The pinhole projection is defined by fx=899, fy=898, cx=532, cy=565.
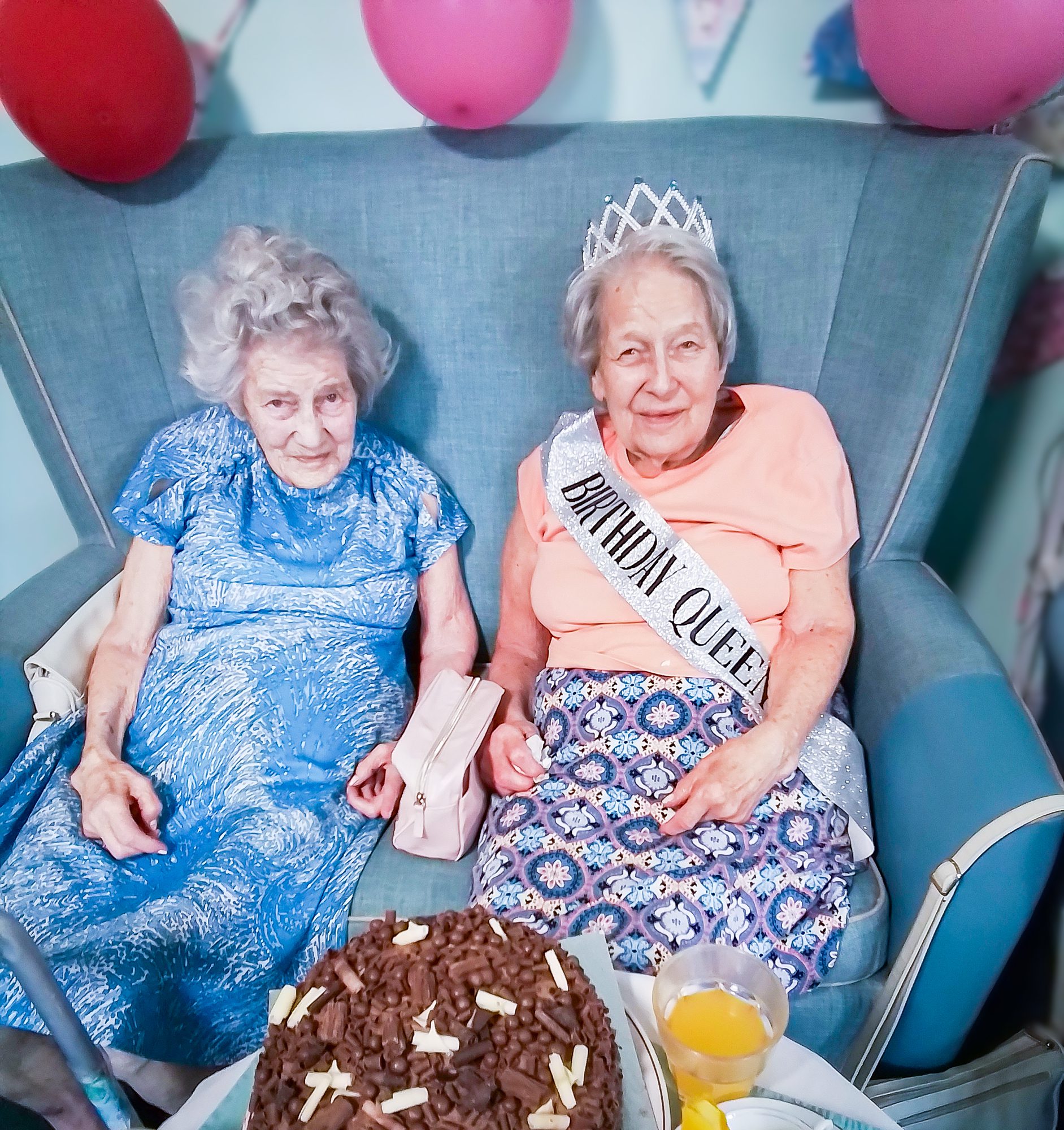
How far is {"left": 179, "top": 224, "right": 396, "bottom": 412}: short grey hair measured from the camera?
1373 millimetres

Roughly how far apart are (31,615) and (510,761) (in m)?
0.82

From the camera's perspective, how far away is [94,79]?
1335 mm

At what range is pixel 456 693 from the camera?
1356mm

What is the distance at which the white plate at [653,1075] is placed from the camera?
31.7 inches

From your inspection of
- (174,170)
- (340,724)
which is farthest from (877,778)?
(174,170)

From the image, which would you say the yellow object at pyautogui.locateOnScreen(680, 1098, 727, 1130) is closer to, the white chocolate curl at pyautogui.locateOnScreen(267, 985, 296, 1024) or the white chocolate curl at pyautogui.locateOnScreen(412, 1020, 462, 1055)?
the white chocolate curl at pyautogui.locateOnScreen(412, 1020, 462, 1055)

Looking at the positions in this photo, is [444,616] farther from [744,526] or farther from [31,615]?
[31,615]

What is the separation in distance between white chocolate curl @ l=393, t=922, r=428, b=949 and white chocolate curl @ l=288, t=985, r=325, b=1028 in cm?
8

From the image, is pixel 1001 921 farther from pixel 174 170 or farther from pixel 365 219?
pixel 174 170

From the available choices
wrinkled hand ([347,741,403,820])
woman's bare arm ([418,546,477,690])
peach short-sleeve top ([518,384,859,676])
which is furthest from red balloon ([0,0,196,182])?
wrinkled hand ([347,741,403,820])

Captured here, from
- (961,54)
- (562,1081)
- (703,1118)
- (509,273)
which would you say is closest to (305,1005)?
(562,1081)

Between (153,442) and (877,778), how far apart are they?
4.32 feet

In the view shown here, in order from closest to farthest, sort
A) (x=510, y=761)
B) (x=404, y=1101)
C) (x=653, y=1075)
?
(x=404, y=1101) < (x=653, y=1075) < (x=510, y=761)

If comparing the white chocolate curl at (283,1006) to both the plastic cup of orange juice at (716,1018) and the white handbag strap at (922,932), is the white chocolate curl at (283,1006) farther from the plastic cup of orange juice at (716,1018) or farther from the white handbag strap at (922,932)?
the white handbag strap at (922,932)
